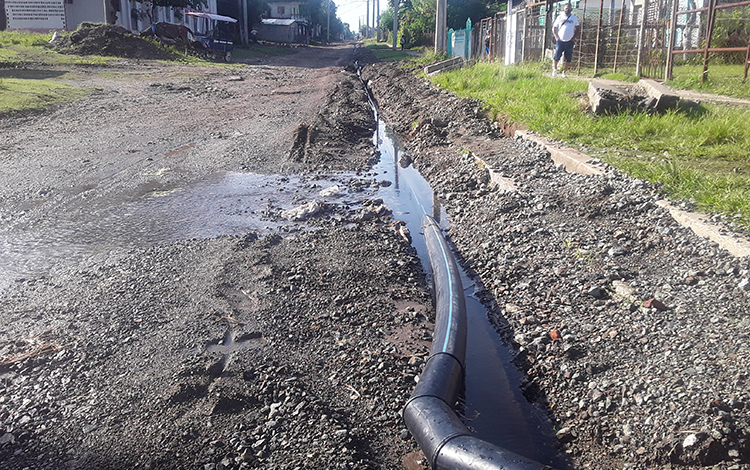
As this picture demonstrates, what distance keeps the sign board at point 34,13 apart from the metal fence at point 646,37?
2494 cm

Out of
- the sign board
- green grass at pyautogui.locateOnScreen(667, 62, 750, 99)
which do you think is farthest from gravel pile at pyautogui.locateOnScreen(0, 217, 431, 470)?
the sign board

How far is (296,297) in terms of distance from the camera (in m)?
4.05

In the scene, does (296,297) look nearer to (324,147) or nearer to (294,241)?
(294,241)

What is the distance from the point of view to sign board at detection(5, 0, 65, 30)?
1234 inches

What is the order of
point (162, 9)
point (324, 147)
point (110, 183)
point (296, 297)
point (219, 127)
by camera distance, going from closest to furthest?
point (296, 297) → point (110, 183) → point (324, 147) → point (219, 127) → point (162, 9)

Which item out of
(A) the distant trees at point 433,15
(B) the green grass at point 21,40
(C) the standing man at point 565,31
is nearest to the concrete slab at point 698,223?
(C) the standing man at point 565,31

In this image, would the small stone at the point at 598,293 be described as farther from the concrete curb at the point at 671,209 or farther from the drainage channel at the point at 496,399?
the concrete curb at the point at 671,209

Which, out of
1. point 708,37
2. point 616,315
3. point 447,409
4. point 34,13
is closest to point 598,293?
point 616,315

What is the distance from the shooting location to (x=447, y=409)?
2.81 metres

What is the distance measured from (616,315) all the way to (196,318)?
2.64 metres

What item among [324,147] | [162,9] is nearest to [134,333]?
[324,147]

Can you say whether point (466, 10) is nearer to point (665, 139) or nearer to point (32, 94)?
point (32, 94)

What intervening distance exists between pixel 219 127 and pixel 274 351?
7687 mm

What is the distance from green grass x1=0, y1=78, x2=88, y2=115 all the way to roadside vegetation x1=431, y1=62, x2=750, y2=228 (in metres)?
8.92
